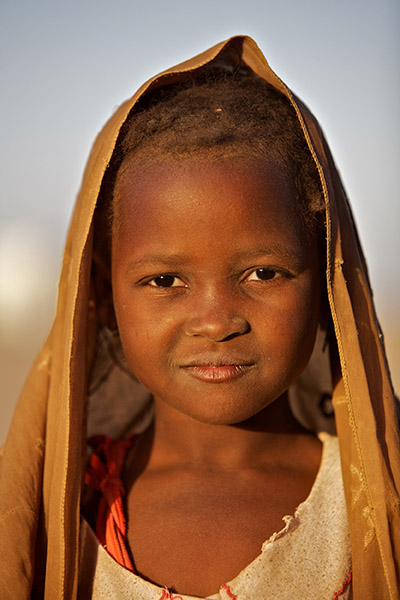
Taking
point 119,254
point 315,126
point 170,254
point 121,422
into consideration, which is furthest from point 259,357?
point 121,422

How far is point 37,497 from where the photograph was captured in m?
1.94

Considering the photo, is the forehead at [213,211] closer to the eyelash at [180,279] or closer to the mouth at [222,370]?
the eyelash at [180,279]

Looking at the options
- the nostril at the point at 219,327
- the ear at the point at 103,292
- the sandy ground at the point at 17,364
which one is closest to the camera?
the nostril at the point at 219,327

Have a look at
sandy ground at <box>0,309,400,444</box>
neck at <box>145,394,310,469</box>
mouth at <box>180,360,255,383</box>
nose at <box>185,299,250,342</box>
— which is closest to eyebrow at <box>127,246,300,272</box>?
nose at <box>185,299,250,342</box>

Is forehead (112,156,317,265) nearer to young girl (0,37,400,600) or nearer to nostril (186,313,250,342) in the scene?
young girl (0,37,400,600)

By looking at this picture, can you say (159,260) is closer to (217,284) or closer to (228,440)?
(217,284)

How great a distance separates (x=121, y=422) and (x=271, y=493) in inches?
32.2

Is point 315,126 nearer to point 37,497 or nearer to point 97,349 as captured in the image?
point 97,349

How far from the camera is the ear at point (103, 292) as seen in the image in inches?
89.7

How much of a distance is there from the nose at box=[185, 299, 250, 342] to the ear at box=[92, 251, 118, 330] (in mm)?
521

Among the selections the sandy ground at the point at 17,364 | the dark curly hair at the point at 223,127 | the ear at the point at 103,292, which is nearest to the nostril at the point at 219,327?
the dark curly hair at the point at 223,127

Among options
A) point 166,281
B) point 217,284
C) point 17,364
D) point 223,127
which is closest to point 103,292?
point 166,281

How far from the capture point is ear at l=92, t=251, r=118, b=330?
2.28m

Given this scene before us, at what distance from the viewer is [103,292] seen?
2.36 metres
